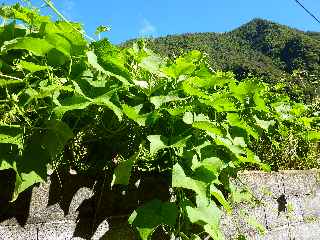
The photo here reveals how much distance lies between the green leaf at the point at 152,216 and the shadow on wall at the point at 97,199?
0.60 ft

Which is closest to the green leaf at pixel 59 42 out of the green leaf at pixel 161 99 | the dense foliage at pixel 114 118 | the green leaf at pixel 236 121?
the dense foliage at pixel 114 118

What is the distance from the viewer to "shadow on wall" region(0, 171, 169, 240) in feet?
5.85

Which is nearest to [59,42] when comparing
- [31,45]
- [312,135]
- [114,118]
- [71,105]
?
[31,45]

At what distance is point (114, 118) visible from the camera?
2.07 metres

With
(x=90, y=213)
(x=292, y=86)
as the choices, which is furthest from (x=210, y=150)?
(x=292, y=86)

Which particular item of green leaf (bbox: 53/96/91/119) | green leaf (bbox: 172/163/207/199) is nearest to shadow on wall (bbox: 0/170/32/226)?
green leaf (bbox: 53/96/91/119)

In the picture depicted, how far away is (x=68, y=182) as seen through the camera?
198 cm

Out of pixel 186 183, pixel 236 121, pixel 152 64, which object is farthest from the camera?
pixel 236 121

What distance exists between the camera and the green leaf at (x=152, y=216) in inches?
76.4

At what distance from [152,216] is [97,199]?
0.24 m

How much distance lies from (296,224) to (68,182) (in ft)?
6.36

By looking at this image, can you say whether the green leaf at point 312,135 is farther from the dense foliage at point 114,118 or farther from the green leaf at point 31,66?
the green leaf at point 31,66

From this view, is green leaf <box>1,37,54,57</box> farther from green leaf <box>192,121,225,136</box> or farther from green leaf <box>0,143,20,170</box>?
green leaf <box>192,121,225,136</box>

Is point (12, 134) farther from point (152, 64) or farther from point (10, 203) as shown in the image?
point (152, 64)
